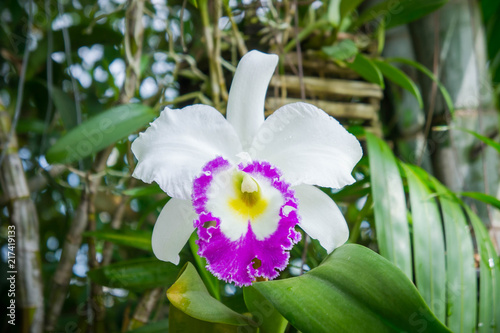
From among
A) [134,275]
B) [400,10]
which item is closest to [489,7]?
[400,10]

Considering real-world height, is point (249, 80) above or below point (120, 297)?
above

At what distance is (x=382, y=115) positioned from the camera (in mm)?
1379

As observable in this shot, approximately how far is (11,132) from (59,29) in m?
0.45

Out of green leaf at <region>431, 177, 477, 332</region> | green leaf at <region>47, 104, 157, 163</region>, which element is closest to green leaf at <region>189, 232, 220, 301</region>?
green leaf at <region>47, 104, 157, 163</region>

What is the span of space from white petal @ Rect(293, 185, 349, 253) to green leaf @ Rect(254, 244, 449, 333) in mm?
104

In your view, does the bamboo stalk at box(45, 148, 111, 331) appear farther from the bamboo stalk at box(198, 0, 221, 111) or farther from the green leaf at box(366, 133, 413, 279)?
the green leaf at box(366, 133, 413, 279)

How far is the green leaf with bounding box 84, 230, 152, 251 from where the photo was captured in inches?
35.0

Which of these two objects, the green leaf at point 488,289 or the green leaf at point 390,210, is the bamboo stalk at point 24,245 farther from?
the green leaf at point 488,289

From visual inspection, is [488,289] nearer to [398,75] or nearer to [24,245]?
[398,75]

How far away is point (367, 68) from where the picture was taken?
994 millimetres

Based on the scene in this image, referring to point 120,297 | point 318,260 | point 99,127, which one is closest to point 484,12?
point 318,260

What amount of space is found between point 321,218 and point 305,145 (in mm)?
112

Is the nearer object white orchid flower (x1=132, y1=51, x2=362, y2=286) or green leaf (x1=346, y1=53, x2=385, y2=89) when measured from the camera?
white orchid flower (x1=132, y1=51, x2=362, y2=286)

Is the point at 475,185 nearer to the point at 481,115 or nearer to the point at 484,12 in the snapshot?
the point at 481,115
